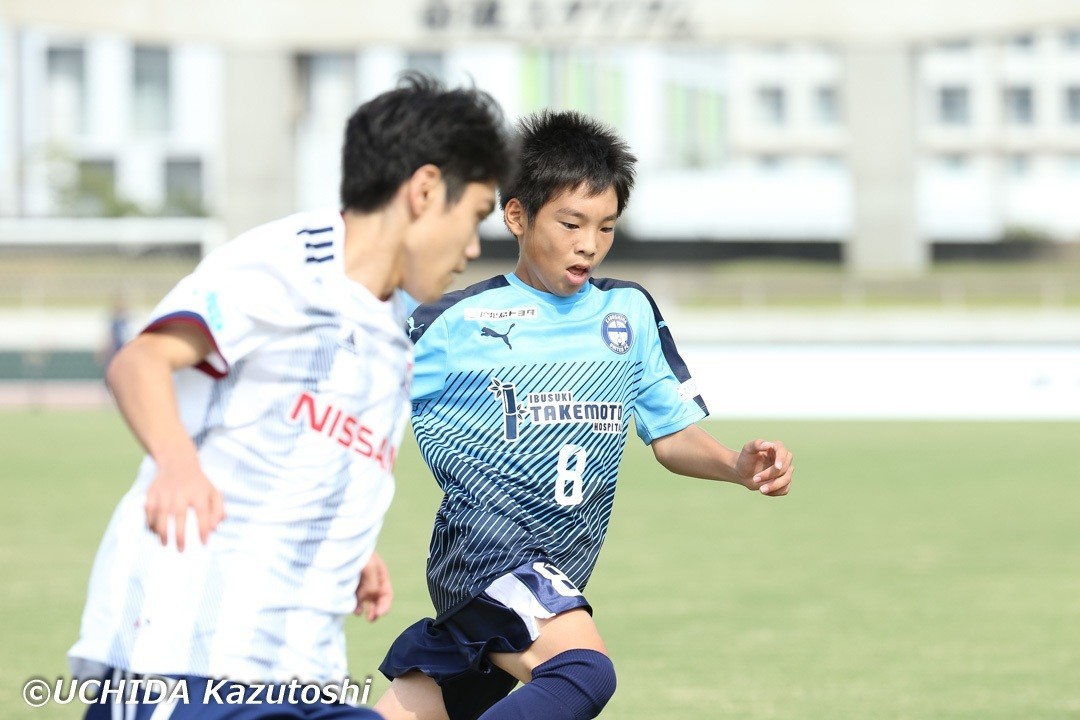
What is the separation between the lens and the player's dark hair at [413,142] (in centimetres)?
259

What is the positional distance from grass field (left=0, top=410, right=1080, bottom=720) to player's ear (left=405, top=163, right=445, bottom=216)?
3.54 m

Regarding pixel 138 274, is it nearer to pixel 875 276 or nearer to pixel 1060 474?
pixel 875 276

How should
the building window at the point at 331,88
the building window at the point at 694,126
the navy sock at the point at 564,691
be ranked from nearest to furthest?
the navy sock at the point at 564,691
the building window at the point at 331,88
the building window at the point at 694,126

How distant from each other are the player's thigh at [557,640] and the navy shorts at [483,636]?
2 cm

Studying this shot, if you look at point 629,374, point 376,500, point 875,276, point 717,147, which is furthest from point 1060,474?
point 717,147

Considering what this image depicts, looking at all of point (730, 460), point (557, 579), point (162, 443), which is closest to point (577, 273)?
point (730, 460)

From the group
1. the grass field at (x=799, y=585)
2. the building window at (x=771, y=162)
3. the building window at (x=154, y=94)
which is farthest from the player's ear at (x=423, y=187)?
the building window at (x=771, y=162)

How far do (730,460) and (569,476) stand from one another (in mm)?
408

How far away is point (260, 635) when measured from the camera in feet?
8.50

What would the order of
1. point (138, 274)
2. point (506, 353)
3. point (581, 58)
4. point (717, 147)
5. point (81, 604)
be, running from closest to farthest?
point (506, 353) → point (81, 604) → point (138, 274) → point (581, 58) → point (717, 147)

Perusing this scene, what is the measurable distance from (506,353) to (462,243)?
1.34 m

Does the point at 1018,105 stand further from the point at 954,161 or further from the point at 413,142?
the point at 413,142

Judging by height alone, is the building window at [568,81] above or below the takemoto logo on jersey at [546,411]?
above

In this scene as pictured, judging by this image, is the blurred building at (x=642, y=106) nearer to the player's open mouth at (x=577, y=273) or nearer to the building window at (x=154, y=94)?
the building window at (x=154, y=94)
